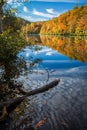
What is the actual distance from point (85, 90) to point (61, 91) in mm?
1877

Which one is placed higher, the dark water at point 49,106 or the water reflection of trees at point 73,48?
the dark water at point 49,106

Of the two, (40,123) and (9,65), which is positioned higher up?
(9,65)

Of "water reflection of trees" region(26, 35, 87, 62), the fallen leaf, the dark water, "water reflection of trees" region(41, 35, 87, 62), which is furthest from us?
"water reflection of trees" region(41, 35, 87, 62)

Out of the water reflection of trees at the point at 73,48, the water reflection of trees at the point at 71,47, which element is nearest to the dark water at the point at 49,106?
the water reflection of trees at the point at 71,47

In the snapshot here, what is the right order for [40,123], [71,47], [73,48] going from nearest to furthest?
[40,123] < [73,48] < [71,47]

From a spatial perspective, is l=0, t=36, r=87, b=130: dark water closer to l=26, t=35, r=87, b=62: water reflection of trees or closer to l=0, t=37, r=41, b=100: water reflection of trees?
l=0, t=37, r=41, b=100: water reflection of trees

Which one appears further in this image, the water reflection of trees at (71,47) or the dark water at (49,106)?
the water reflection of trees at (71,47)

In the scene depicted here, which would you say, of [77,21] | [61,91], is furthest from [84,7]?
[61,91]

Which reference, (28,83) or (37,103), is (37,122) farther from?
(28,83)

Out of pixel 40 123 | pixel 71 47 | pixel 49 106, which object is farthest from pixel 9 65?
pixel 71 47

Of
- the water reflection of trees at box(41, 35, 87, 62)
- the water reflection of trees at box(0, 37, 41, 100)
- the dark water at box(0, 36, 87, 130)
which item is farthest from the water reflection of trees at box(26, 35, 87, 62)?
the dark water at box(0, 36, 87, 130)

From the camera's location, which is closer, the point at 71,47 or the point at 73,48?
the point at 73,48

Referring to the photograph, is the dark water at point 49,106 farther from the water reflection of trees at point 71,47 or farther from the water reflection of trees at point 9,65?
the water reflection of trees at point 71,47

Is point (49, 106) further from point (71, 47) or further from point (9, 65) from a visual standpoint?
point (71, 47)
